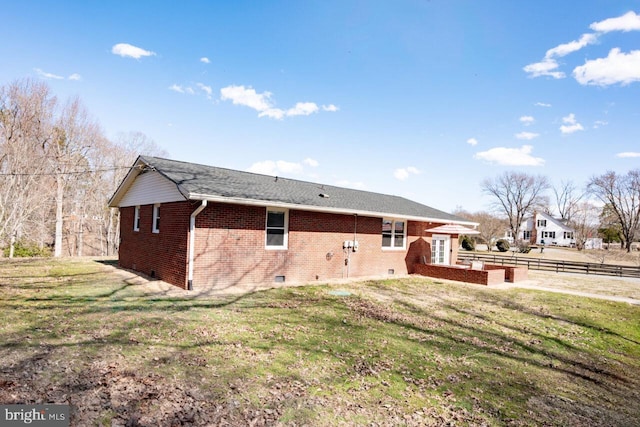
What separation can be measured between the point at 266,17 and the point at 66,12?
806 cm

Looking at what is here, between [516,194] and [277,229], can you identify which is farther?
Result: [516,194]

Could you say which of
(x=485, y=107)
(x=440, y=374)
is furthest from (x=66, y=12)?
(x=485, y=107)

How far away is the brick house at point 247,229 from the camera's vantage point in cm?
1074

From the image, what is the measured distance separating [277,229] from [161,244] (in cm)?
430

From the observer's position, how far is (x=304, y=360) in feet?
18.1

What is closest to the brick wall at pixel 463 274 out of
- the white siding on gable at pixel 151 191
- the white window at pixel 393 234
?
the white window at pixel 393 234

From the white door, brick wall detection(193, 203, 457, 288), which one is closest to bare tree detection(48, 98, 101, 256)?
brick wall detection(193, 203, 457, 288)

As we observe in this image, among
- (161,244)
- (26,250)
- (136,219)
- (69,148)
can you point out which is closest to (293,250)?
(161,244)

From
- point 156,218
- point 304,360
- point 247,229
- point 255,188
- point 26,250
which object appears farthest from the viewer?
point 26,250

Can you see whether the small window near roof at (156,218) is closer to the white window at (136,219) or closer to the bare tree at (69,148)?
the white window at (136,219)

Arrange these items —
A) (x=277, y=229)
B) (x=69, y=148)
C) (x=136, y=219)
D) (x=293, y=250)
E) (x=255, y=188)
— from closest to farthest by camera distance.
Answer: (x=277, y=229) → (x=255, y=188) → (x=293, y=250) → (x=136, y=219) → (x=69, y=148)

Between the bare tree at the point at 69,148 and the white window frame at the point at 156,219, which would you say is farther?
the bare tree at the point at 69,148

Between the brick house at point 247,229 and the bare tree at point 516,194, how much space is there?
4732 cm

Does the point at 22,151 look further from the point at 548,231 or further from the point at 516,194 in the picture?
the point at 548,231
